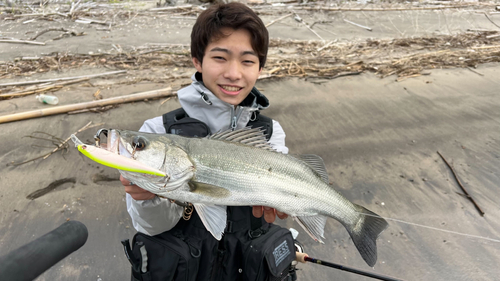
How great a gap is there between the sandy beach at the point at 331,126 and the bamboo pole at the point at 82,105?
3.8 inches

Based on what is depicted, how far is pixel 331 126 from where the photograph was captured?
5148 millimetres

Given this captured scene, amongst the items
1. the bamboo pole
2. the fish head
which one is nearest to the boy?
the fish head

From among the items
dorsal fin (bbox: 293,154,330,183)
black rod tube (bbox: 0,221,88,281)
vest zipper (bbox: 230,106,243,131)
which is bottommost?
dorsal fin (bbox: 293,154,330,183)

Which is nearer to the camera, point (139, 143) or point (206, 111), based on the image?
point (139, 143)

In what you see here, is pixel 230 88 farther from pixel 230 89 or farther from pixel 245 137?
pixel 245 137

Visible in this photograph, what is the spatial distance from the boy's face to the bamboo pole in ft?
10.5

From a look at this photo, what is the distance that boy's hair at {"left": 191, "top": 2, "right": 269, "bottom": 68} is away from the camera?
2.31 meters

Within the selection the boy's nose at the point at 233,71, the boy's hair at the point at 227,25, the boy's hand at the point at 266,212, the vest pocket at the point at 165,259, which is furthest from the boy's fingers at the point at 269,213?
the boy's hair at the point at 227,25

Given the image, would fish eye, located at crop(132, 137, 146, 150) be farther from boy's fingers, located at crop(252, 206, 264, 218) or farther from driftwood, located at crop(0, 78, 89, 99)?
driftwood, located at crop(0, 78, 89, 99)

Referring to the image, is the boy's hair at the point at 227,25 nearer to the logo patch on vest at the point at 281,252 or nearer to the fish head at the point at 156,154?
the fish head at the point at 156,154

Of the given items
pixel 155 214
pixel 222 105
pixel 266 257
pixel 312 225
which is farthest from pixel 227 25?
pixel 266 257

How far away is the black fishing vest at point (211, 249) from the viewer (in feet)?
6.83

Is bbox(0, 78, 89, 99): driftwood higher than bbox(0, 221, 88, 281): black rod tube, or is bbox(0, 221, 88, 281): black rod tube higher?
bbox(0, 221, 88, 281): black rod tube

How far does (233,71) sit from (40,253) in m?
1.73
